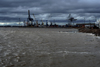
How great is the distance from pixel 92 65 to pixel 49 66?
8.53 ft

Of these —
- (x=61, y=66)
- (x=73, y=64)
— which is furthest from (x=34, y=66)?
(x=73, y=64)

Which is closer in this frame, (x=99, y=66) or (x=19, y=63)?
(x=99, y=66)

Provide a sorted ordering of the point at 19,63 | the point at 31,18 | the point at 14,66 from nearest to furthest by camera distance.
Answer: the point at 14,66
the point at 19,63
the point at 31,18

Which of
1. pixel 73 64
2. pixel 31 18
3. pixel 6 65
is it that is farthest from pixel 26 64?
pixel 31 18

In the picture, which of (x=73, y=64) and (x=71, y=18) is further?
(x=71, y=18)

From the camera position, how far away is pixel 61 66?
28.3 feet

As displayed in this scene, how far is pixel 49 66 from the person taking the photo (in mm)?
8602

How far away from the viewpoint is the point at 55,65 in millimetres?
8828

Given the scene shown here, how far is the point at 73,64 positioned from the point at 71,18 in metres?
193

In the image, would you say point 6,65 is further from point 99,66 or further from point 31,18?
point 31,18

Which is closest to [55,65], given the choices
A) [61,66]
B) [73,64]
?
[61,66]

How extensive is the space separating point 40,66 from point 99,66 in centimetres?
344

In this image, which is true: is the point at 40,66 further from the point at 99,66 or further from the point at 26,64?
the point at 99,66

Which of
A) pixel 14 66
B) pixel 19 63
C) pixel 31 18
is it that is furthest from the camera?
pixel 31 18
